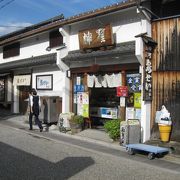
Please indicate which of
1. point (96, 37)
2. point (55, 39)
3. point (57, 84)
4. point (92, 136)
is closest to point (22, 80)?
point (57, 84)

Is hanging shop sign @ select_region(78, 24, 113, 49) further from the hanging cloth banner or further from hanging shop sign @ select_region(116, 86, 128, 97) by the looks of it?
the hanging cloth banner

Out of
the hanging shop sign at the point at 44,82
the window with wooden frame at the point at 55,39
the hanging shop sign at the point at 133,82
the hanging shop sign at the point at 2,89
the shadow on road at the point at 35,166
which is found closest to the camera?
the shadow on road at the point at 35,166

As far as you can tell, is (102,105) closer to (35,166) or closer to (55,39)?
(55,39)

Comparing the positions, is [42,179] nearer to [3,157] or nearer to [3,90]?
[3,157]

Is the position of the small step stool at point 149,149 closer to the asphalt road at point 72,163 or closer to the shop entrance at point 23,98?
the asphalt road at point 72,163

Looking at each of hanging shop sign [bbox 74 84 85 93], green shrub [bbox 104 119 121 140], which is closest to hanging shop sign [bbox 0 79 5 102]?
hanging shop sign [bbox 74 84 85 93]

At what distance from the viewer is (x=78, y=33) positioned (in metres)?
16.5

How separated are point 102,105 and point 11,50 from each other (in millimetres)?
10478

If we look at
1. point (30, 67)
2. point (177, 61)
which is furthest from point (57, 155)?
point (30, 67)

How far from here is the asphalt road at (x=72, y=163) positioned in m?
8.86

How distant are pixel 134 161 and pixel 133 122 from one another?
2.44 meters

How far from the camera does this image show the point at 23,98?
23734 millimetres

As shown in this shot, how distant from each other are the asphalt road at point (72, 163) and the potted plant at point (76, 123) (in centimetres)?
177

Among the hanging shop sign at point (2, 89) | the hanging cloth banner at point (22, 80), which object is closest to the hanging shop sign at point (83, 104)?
the hanging cloth banner at point (22, 80)
